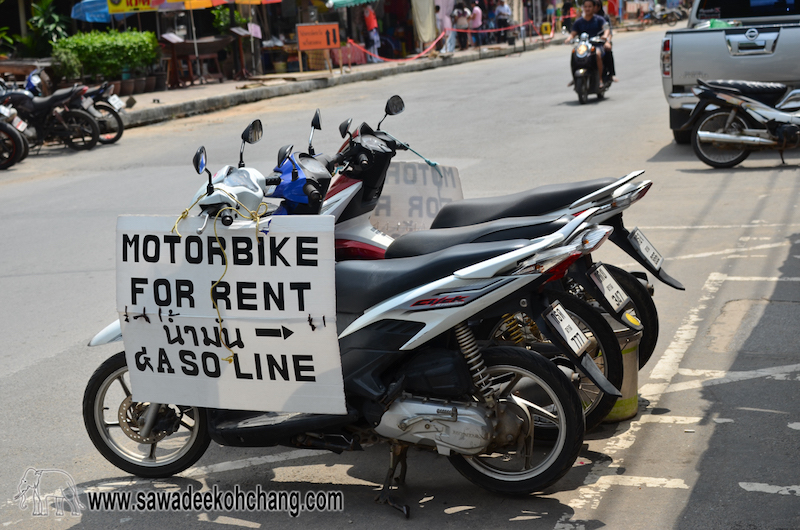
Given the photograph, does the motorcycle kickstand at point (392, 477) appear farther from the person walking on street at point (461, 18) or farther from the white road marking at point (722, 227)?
the person walking on street at point (461, 18)

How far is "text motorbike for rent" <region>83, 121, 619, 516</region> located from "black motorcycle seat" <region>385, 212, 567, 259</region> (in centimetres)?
14

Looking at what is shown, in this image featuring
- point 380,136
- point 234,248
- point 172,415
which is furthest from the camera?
point 380,136

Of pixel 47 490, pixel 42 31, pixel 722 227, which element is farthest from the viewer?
pixel 42 31

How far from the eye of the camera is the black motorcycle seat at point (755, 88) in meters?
9.98

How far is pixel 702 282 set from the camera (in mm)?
6301

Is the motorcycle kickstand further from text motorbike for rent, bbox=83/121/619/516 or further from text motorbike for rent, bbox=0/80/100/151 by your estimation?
text motorbike for rent, bbox=0/80/100/151

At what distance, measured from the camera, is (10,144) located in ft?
42.8

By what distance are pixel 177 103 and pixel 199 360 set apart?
51.0 feet

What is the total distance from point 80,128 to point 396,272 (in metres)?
12.1

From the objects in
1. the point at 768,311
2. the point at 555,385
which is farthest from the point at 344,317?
the point at 768,311

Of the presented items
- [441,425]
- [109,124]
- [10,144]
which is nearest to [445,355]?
[441,425]

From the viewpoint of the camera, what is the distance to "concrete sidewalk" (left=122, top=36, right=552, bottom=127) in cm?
1780

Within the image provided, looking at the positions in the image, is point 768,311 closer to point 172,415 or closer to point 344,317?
point 344,317

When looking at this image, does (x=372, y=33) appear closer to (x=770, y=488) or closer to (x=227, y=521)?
(x=227, y=521)
